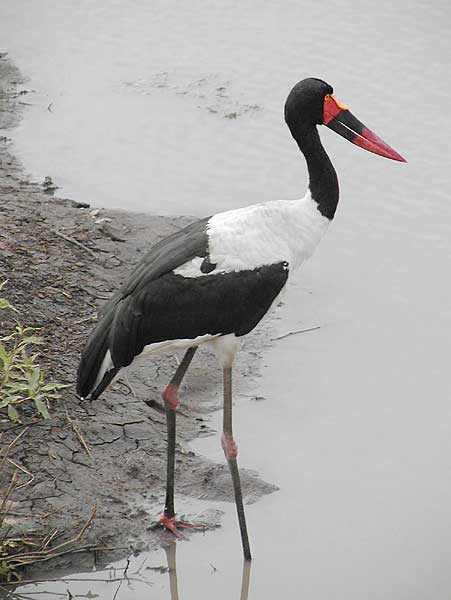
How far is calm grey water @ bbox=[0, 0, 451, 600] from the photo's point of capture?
5.79 metres

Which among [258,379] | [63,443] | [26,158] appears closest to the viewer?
[63,443]

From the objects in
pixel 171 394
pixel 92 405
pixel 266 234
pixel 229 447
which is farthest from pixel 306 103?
pixel 92 405

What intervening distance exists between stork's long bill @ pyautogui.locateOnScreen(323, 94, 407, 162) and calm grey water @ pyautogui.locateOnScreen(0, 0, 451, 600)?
1425mm

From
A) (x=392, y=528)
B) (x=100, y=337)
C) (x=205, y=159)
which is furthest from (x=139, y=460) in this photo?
(x=205, y=159)

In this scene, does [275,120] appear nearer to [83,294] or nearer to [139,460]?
[83,294]

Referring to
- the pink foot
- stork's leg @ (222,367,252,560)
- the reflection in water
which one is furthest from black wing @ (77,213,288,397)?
the reflection in water

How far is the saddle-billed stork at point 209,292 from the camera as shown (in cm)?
555

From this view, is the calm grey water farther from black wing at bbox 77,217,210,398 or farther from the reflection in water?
black wing at bbox 77,217,210,398

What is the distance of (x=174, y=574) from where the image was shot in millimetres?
5582

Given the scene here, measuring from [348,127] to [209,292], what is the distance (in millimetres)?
1114

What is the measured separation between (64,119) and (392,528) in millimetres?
5440

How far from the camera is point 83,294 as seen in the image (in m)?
7.33

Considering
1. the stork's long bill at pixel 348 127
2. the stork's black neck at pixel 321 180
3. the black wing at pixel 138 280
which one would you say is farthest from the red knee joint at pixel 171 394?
the stork's long bill at pixel 348 127

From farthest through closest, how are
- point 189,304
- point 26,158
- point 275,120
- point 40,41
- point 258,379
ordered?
1. point 40,41
2. point 275,120
3. point 26,158
4. point 258,379
5. point 189,304
